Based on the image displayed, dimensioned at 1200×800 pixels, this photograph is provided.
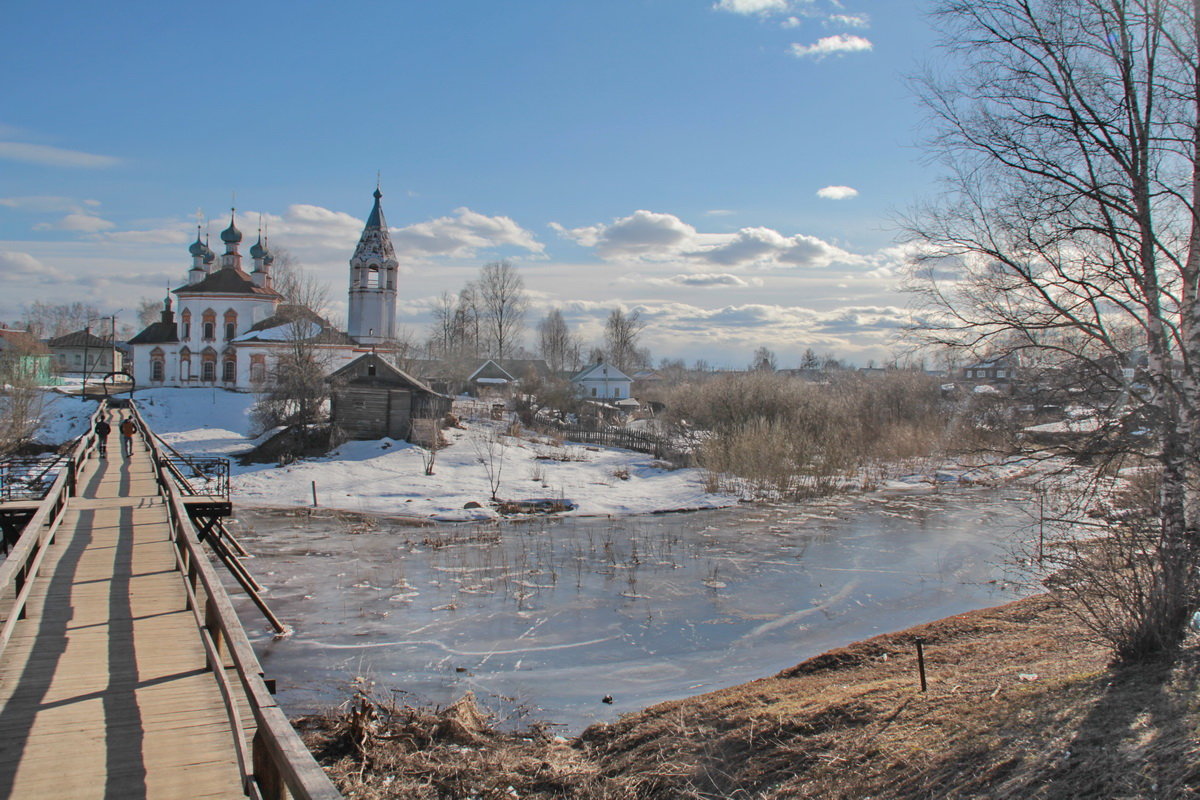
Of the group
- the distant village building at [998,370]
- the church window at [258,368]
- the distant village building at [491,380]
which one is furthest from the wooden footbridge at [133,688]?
the distant village building at [491,380]

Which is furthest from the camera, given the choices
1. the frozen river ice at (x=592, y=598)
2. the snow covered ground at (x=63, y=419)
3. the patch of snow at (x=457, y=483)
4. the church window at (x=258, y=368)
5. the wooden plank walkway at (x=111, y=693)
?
the church window at (x=258, y=368)

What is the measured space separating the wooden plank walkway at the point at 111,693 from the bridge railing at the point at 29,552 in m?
0.23

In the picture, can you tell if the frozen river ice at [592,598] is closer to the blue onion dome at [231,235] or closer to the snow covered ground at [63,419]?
the snow covered ground at [63,419]

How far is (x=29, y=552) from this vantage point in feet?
27.2

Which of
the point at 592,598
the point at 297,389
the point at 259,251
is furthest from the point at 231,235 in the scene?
the point at 592,598

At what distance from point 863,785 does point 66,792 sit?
16.4 ft

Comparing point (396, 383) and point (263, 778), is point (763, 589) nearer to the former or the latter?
point (263, 778)

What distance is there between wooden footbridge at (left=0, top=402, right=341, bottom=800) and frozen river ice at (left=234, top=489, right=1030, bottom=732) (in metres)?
2.13

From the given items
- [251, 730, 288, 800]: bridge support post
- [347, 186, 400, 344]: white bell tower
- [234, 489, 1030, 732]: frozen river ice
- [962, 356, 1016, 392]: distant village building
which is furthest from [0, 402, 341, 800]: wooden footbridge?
[347, 186, 400, 344]: white bell tower

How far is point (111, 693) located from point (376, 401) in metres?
29.3

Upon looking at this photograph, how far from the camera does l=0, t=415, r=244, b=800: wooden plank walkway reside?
4.66 meters

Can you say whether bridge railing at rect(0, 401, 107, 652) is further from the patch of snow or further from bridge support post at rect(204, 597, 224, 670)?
the patch of snow

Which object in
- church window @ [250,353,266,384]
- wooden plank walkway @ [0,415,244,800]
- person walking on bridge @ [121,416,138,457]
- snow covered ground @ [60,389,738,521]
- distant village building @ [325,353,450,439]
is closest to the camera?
wooden plank walkway @ [0,415,244,800]

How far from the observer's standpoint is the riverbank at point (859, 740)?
5.33 m
